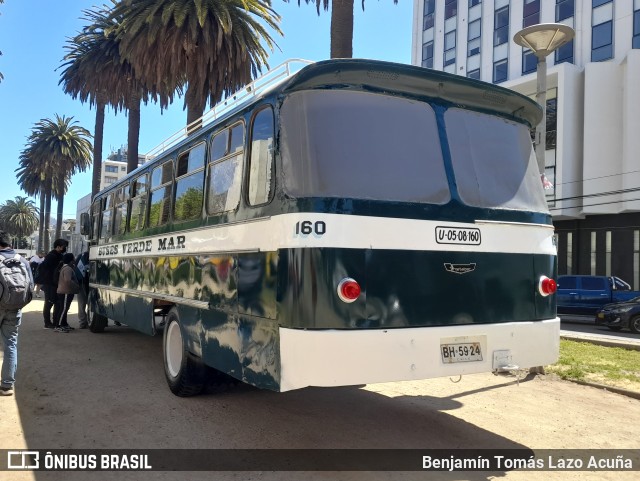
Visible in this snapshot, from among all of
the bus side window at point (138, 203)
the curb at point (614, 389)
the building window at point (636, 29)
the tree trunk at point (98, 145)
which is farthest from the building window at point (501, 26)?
the bus side window at point (138, 203)

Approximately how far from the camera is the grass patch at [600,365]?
302 inches

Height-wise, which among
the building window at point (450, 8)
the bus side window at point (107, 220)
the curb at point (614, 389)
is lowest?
the curb at point (614, 389)

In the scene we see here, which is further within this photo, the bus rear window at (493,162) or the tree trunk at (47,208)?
the tree trunk at (47,208)

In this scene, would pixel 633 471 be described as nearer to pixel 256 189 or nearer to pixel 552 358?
pixel 552 358

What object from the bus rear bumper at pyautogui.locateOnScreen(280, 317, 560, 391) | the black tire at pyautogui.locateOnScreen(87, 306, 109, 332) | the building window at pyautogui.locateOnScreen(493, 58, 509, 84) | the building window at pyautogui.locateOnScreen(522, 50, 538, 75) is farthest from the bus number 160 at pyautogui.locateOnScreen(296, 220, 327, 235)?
the building window at pyautogui.locateOnScreen(493, 58, 509, 84)

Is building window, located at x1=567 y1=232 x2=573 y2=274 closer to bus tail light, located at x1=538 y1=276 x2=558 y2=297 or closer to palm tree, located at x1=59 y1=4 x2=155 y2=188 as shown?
palm tree, located at x1=59 y1=4 x2=155 y2=188

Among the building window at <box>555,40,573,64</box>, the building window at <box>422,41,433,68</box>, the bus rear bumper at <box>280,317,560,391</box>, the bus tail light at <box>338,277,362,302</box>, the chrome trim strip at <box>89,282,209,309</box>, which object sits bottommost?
the bus rear bumper at <box>280,317,560,391</box>

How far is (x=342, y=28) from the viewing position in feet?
42.1

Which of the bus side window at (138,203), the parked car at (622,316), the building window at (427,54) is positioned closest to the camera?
the bus side window at (138,203)

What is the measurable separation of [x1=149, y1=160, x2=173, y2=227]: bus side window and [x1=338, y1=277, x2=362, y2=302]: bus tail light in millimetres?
3573

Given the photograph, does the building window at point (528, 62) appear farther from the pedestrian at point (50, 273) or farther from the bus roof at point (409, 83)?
the bus roof at point (409, 83)

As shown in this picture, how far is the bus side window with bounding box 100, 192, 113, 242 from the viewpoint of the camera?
10.3 m

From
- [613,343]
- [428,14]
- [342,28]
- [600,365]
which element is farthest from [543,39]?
[428,14]

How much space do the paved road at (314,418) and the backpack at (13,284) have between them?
1086mm
